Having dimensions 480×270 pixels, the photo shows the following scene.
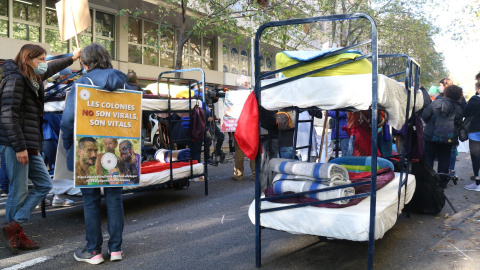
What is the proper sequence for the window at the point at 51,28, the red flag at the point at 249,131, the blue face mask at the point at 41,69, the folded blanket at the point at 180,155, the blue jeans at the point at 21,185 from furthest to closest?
the window at the point at 51,28 → the folded blanket at the point at 180,155 → the blue face mask at the point at 41,69 → the blue jeans at the point at 21,185 → the red flag at the point at 249,131

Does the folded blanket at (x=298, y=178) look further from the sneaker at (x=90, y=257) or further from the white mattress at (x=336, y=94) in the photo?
the sneaker at (x=90, y=257)

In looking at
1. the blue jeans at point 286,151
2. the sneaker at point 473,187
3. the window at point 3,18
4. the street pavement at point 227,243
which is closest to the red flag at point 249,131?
the street pavement at point 227,243

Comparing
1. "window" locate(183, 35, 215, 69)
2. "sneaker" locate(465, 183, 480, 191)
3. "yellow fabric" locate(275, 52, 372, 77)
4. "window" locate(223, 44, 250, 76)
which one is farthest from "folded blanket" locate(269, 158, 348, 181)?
"window" locate(223, 44, 250, 76)

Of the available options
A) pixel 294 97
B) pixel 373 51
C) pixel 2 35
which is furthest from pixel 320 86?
pixel 2 35

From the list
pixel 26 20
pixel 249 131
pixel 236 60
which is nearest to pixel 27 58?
pixel 249 131

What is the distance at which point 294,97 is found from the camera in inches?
148

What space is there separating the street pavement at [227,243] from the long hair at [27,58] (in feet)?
6.04

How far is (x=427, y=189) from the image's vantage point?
5820 mm

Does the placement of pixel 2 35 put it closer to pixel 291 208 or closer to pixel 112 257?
pixel 112 257

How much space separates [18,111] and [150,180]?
2.19 metres

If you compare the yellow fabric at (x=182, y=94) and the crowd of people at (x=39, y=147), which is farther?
the yellow fabric at (x=182, y=94)

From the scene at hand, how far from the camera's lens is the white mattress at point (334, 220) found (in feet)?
11.1

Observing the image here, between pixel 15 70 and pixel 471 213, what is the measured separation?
6.10m

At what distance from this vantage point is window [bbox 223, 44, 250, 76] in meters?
24.7
